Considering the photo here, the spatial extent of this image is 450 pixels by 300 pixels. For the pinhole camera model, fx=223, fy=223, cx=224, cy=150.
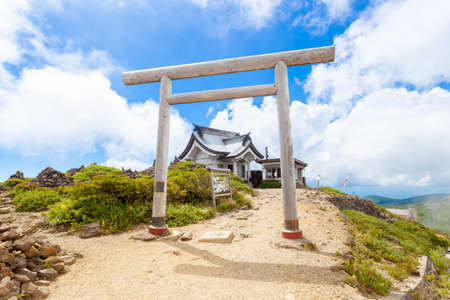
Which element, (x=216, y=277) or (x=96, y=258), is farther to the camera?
(x=96, y=258)

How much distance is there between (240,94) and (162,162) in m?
2.49

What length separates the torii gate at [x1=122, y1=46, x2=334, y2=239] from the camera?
4.69 m

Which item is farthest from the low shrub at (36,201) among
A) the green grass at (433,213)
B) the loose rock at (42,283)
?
the green grass at (433,213)

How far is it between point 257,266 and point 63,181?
44.2ft

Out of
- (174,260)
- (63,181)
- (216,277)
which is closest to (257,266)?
(216,277)

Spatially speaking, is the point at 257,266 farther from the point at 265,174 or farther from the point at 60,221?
the point at 265,174

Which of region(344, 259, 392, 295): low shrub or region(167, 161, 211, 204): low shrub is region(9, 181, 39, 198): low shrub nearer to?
region(167, 161, 211, 204): low shrub

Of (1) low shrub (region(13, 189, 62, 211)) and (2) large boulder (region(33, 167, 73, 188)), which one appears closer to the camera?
(1) low shrub (region(13, 189, 62, 211))

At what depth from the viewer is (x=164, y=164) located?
Result: 17.8 ft

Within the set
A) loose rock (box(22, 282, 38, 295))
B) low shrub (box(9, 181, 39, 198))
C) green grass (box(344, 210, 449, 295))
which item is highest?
low shrub (box(9, 181, 39, 198))

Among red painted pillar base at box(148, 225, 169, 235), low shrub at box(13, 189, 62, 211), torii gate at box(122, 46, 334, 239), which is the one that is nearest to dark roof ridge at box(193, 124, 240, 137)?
low shrub at box(13, 189, 62, 211)

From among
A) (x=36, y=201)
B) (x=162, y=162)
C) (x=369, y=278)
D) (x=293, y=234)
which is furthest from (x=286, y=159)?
(x=36, y=201)

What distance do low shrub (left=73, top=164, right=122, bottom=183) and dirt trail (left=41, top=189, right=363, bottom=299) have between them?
31.9ft

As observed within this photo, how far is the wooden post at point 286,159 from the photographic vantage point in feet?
15.1
